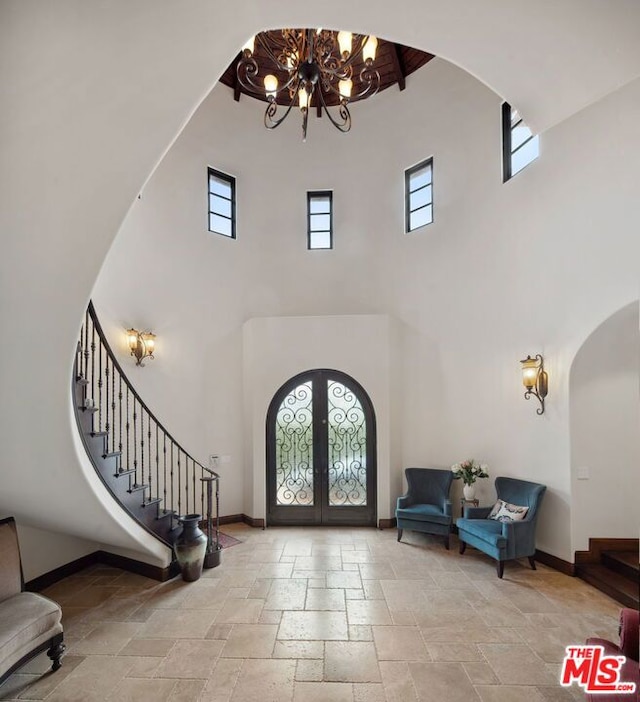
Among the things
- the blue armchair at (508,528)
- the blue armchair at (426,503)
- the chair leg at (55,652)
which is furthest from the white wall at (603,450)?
the chair leg at (55,652)

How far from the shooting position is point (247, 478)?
629cm

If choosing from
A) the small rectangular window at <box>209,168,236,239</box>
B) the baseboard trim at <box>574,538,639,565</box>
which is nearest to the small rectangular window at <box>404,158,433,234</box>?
the small rectangular window at <box>209,168,236,239</box>

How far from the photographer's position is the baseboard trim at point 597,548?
4.27 metres

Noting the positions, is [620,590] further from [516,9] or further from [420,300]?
[516,9]

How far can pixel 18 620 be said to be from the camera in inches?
108

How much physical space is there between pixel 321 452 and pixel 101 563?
10.3 feet

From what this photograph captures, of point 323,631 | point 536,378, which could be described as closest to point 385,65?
point 536,378

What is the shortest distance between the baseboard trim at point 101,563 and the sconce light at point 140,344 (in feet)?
7.93

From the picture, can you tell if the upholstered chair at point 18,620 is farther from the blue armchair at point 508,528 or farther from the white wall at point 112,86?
the blue armchair at point 508,528

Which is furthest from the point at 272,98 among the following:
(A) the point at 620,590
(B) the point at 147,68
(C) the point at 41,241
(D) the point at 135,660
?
(A) the point at 620,590

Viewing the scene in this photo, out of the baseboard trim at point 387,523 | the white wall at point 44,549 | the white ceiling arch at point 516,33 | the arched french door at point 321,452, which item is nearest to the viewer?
the white ceiling arch at point 516,33

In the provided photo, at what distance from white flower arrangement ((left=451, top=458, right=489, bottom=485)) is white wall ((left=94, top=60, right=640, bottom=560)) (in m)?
0.23

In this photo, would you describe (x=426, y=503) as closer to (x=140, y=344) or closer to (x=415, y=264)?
(x=415, y=264)

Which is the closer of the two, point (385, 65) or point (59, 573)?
point (59, 573)
